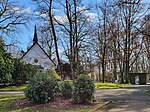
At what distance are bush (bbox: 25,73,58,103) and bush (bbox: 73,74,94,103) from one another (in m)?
1.44

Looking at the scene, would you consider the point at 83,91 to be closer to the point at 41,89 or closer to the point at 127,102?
the point at 41,89

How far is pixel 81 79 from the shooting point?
1393 cm

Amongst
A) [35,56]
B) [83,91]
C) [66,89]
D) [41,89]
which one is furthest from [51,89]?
[35,56]

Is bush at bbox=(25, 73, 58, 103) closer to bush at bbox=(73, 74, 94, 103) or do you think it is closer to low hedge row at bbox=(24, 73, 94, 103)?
low hedge row at bbox=(24, 73, 94, 103)

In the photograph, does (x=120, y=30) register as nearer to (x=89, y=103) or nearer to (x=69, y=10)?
(x=69, y=10)

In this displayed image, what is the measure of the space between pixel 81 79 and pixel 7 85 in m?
23.9

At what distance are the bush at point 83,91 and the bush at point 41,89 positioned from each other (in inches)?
56.6

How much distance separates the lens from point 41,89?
1398 centimetres

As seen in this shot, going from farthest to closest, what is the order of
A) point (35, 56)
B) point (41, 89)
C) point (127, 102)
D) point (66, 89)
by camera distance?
1. point (35, 56)
2. point (66, 89)
3. point (127, 102)
4. point (41, 89)

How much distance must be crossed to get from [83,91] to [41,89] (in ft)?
7.61

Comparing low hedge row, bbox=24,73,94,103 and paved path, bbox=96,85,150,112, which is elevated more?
low hedge row, bbox=24,73,94,103

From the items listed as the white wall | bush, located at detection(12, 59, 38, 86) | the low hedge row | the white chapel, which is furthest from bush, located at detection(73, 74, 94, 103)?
the white chapel

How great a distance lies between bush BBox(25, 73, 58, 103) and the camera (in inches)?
546

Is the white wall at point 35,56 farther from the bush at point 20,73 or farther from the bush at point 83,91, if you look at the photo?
the bush at point 83,91
